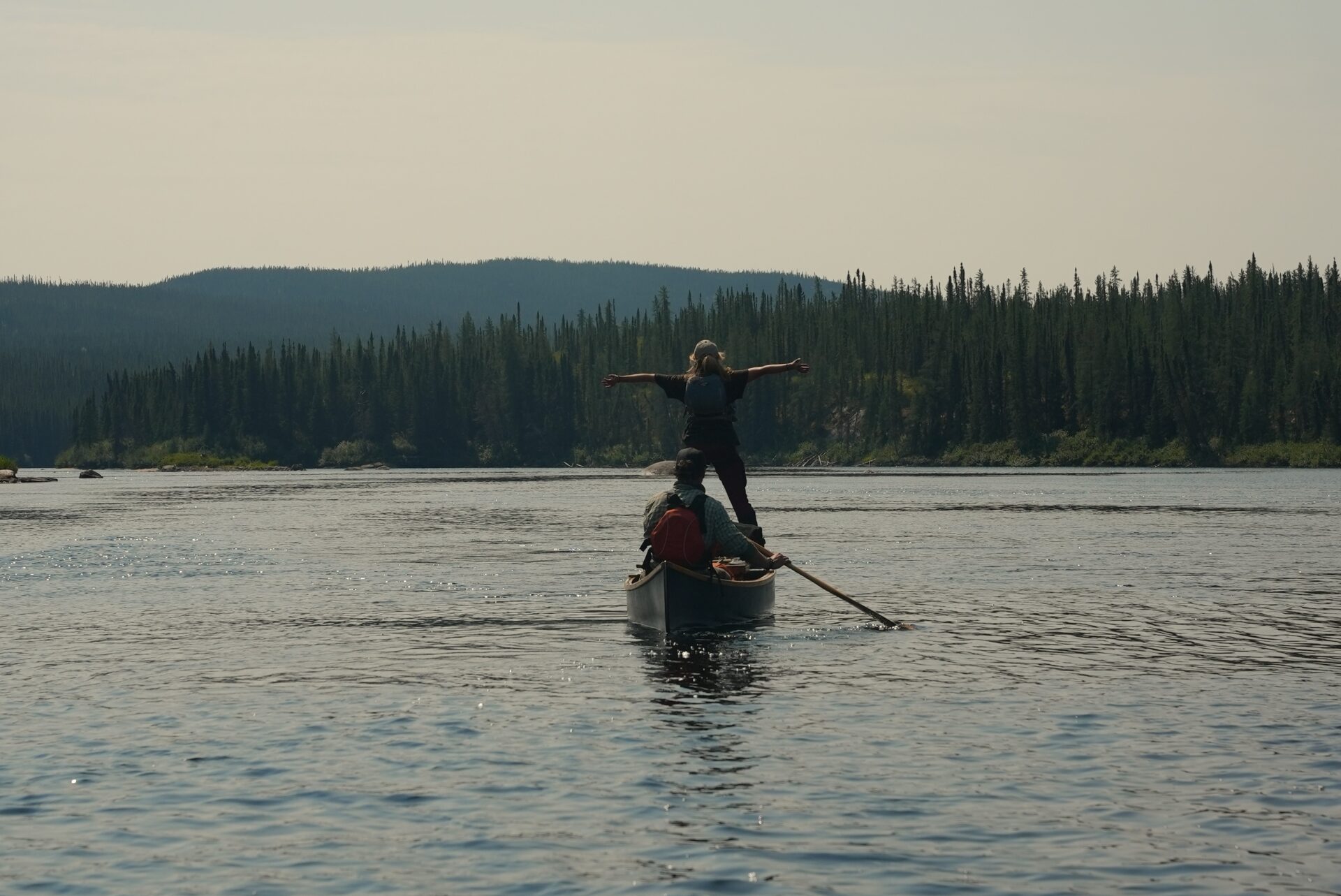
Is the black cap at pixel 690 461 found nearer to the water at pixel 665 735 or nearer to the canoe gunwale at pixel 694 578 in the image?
the canoe gunwale at pixel 694 578

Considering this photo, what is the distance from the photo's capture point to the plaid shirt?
25266 millimetres

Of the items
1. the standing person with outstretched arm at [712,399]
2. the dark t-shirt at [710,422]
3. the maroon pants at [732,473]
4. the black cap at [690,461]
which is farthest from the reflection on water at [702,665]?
the dark t-shirt at [710,422]

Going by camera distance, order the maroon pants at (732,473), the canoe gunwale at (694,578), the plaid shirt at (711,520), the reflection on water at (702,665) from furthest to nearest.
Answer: the maroon pants at (732,473)
the plaid shirt at (711,520)
the canoe gunwale at (694,578)
the reflection on water at (702,665)

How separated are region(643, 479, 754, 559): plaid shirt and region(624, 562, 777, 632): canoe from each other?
0.52 m

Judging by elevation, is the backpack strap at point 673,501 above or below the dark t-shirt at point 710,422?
below

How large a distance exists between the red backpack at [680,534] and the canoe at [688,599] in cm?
20

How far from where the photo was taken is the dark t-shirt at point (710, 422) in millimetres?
27750

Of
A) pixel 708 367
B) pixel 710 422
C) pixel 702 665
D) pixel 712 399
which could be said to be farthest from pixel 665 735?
pixel 708 367

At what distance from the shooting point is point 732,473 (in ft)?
93.2

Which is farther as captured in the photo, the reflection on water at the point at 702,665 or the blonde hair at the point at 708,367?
the blonde hair at the point at 708,367

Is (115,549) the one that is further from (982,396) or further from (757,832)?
(982,396)

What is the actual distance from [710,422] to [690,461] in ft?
7.64

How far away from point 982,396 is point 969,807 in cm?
18034

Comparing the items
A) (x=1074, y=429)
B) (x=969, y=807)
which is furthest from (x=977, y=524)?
(x=1074, y=429)
